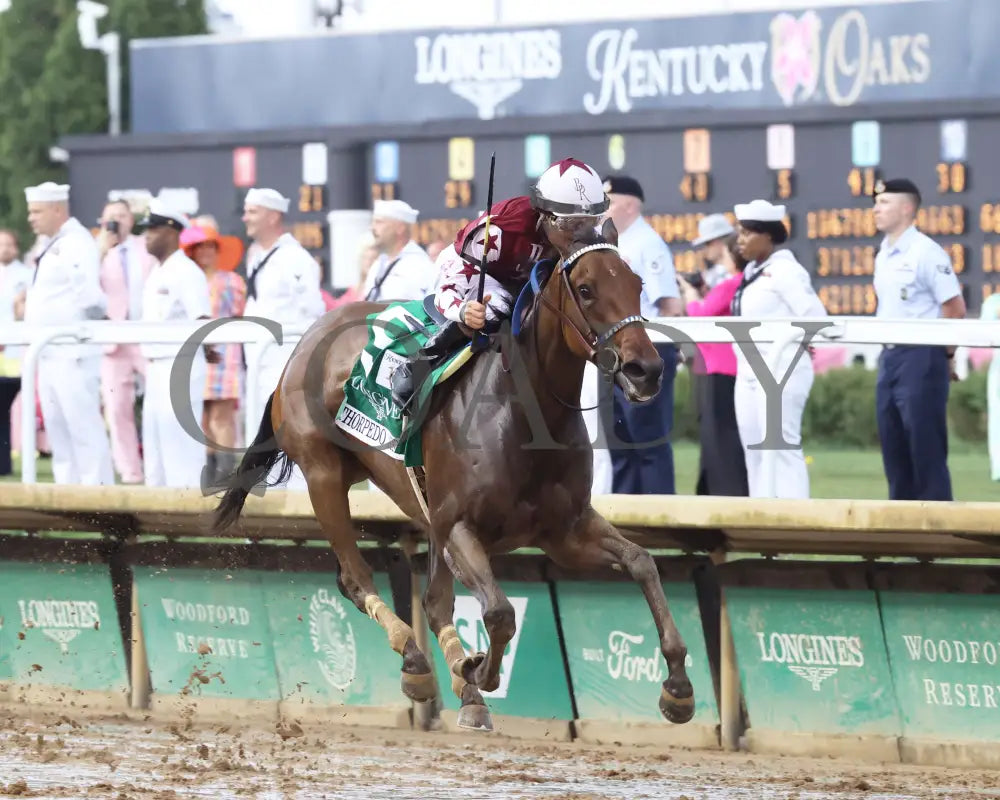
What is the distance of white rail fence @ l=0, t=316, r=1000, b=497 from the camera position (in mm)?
6461

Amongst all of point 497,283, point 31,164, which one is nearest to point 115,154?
point 497,283

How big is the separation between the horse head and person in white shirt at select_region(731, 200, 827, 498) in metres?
1.21

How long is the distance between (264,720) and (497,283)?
2563mm

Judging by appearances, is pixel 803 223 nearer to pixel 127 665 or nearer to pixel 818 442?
pixel 818 442

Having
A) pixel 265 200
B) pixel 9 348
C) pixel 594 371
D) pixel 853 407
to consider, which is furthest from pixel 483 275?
pixel 853 407

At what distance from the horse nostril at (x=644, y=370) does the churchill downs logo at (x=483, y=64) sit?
13109 mm

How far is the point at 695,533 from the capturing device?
23.7ft

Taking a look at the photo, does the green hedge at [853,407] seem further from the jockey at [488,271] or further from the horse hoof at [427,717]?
the jockey at [488,271]

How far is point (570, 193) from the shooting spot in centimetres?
568

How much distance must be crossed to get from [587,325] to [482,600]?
85cm

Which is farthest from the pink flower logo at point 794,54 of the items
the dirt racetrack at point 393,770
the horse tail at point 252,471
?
the dirt racetrack at point 393,770

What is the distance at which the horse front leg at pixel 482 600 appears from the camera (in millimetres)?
5785

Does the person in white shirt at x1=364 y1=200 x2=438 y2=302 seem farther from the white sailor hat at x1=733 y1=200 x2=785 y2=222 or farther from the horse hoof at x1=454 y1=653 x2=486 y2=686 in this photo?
the horse hoof at x1=454 y1=653 x2=486 y2=686

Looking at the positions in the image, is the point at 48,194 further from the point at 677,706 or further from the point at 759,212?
the point at 677,706
